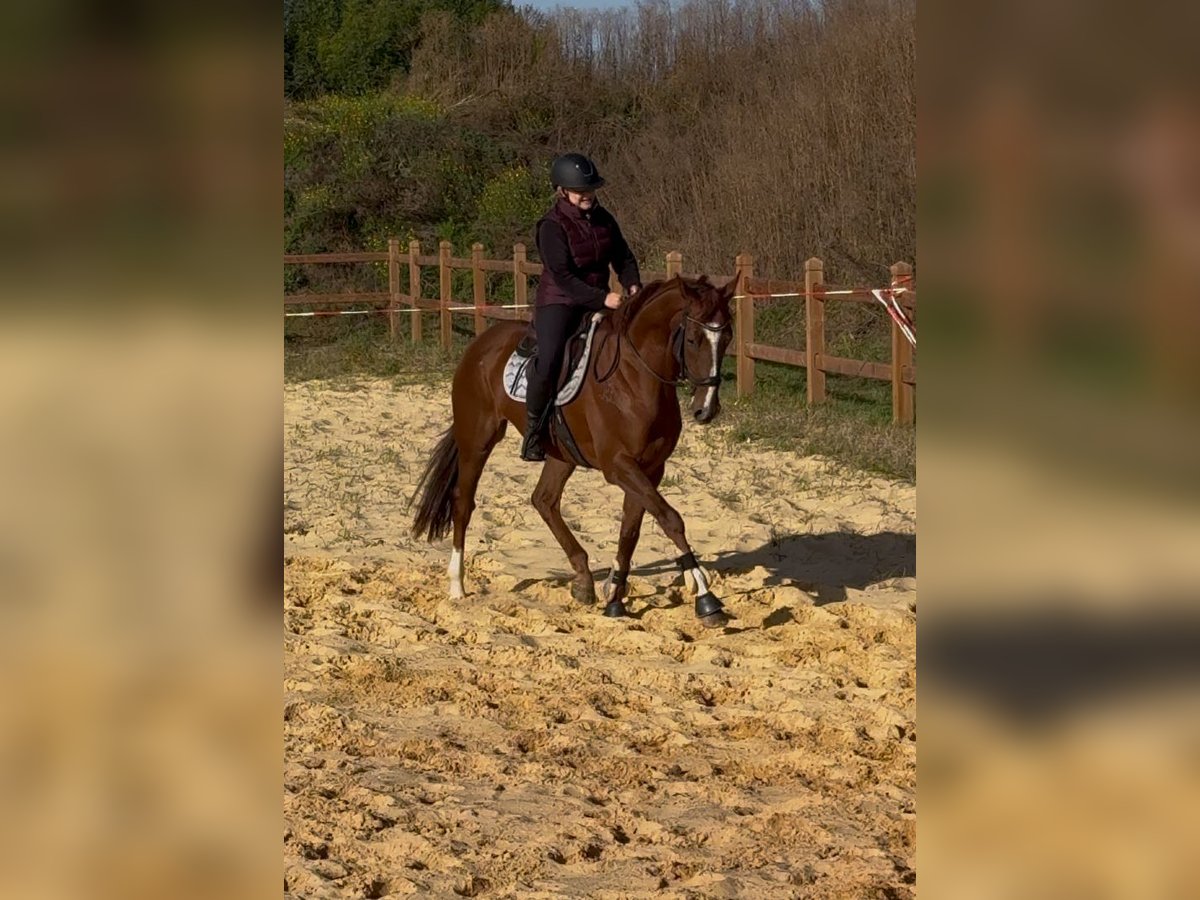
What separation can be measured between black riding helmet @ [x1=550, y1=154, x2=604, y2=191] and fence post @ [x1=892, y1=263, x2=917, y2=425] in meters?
5.12

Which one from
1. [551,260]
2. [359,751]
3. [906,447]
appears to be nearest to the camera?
[359,751]

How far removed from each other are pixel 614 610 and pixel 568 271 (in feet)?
5.59

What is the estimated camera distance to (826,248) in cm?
1833

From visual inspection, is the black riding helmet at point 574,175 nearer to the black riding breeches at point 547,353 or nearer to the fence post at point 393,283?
the black riding breeches at point 547,353

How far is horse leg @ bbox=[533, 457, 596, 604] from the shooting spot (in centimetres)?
827

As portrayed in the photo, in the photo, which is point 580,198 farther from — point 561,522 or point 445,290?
point 445,290

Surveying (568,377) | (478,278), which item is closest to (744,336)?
(478,278)

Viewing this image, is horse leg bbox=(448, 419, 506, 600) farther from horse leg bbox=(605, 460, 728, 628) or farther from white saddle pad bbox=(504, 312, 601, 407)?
horse leg bbox=(605, 460, 728, 628)

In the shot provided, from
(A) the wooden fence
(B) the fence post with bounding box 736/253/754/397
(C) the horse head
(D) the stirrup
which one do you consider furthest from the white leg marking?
(B) the fence post with bounding box 736/253/754/397
